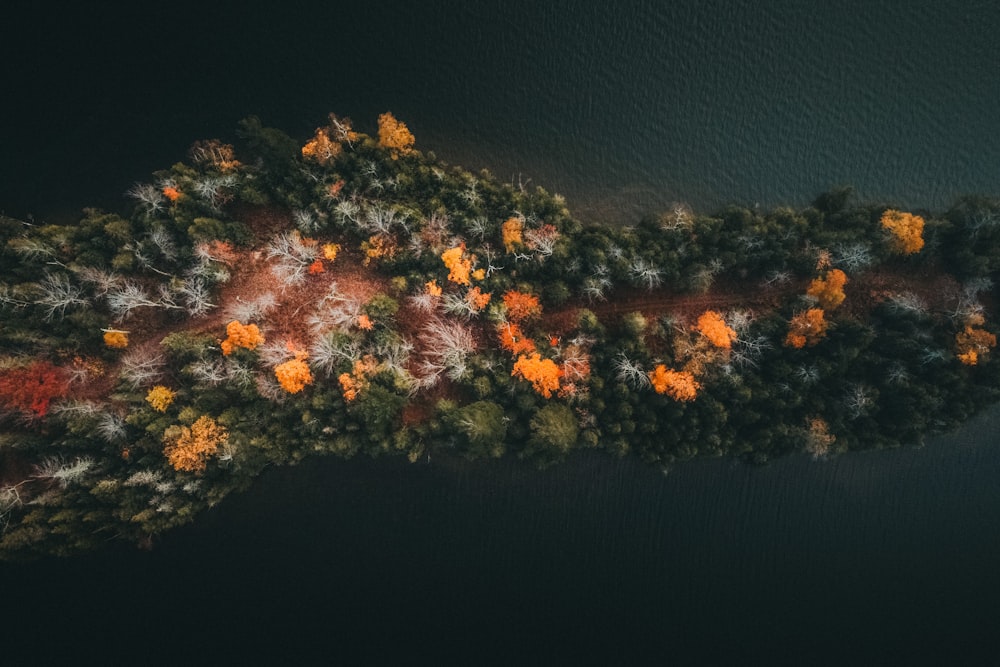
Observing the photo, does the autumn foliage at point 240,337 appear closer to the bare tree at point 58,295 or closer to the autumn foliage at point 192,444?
the autumn foliage at point 192,444

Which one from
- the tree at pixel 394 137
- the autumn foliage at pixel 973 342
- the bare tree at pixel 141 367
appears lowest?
the bare tree at pixel 141 367

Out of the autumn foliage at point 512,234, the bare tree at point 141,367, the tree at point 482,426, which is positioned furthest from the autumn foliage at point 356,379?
the bare tree at point 141,367

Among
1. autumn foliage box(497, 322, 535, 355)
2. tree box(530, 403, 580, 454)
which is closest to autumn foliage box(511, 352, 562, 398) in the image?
autumn foliage box(497, 322, 535, 355)

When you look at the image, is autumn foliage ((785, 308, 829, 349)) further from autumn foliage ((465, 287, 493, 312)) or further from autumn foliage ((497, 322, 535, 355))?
autumn foliage ((465, 287, 493, 312))

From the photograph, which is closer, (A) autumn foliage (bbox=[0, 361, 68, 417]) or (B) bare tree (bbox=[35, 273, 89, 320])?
(A) autumn foliage (bbox=[0, 361, 68, 417])

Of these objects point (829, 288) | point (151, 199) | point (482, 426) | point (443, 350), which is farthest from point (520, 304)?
point (151, 199)

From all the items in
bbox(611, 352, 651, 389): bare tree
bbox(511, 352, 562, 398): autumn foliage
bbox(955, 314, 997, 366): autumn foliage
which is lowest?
bbox(511, 352, 562, 398): autumn foliage
